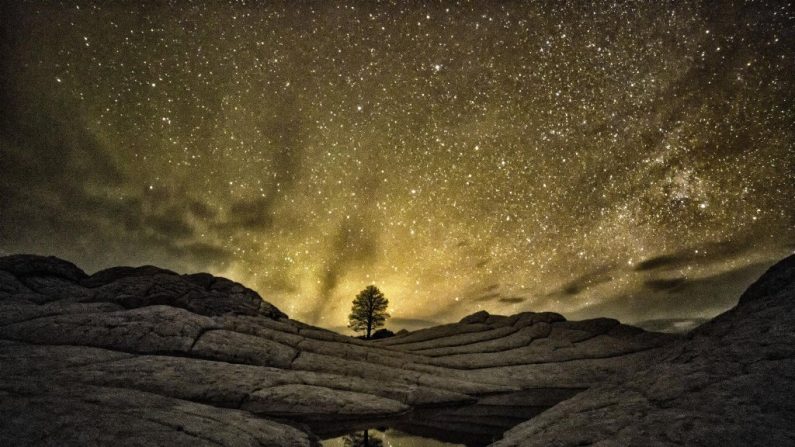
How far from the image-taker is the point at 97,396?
10516 millimetres

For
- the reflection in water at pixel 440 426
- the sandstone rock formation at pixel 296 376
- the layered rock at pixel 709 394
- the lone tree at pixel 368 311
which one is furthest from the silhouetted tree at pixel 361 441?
the lone tree at pixel 368 311

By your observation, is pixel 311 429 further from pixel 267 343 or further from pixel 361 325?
pixel 361 325

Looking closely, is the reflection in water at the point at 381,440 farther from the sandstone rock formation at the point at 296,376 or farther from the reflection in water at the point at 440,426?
the sandstone rock formation at the point at 296,376

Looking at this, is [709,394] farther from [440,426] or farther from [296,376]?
[296,376]

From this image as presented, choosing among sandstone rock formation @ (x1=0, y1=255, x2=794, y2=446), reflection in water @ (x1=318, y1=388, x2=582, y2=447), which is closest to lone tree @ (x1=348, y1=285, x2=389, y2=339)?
sandstone rock formation @ (x1=0, y1=255, x2=794, y2=446)

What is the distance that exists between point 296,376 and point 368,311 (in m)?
45.8

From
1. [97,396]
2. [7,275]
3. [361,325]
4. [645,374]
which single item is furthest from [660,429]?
[361,325]

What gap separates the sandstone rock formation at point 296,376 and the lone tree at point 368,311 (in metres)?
32.1

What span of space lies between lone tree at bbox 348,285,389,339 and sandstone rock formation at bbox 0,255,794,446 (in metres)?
32.1

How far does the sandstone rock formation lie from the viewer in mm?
8484

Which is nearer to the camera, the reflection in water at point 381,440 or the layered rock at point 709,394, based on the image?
the layered rock at point 709,394

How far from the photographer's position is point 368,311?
6350 cm

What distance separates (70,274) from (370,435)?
31283 millimetres

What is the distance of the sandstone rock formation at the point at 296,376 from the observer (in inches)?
334
